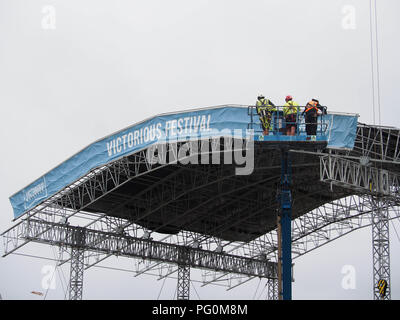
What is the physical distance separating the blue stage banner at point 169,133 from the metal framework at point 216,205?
0.80 metres

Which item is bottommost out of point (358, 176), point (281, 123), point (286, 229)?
point (286, 229)

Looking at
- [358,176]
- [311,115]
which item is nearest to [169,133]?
[311,115]

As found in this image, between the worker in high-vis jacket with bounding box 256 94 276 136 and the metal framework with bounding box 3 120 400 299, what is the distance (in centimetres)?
287

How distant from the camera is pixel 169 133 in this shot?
30641mm

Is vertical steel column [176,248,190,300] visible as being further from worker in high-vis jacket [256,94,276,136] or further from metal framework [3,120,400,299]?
worker in high-vis jacket [256,94,276,136]

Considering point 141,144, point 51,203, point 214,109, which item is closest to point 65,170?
point 51,203

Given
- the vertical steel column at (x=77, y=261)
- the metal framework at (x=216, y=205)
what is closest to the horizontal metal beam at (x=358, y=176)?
the metal framework at (x=216, y=205)

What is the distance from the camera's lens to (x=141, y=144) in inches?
1252

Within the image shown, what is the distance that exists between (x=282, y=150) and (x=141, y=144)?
7102 mm

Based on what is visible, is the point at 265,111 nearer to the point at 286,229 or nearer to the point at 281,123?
the point at 281,123

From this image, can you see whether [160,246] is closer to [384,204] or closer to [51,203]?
[51,203]

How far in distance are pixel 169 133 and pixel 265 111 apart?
496 centimetres

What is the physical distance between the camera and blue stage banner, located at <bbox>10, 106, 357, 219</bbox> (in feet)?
96.5
